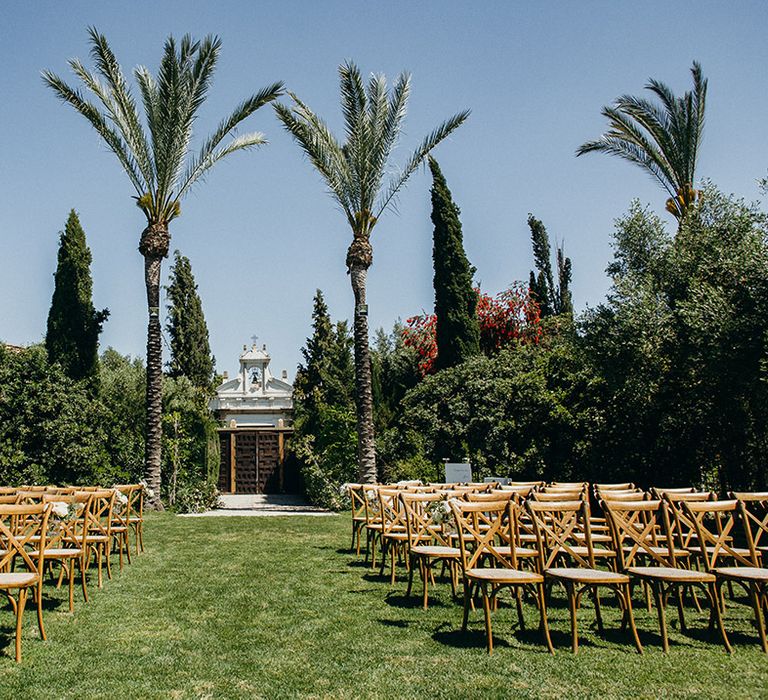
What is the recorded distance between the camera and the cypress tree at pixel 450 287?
22.1m

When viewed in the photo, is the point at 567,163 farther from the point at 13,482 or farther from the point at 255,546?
the point at 13,482

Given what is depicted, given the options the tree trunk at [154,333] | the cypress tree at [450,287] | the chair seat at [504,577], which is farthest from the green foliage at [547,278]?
the chair seat at [504,577]

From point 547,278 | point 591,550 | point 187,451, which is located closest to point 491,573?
point 591,550

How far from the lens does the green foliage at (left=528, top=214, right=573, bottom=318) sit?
3095cm

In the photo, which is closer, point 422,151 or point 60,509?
point 60,509

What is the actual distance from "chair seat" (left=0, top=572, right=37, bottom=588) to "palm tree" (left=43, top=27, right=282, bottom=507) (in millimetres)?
11861

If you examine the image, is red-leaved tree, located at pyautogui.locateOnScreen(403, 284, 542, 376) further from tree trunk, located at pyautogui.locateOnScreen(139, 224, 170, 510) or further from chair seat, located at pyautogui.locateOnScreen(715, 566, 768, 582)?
chair seat, located at pyautogui.locateOnScreen(715, 566, 768, 582)

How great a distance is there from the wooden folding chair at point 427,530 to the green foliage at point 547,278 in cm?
2339

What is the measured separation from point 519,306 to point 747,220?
1535cm

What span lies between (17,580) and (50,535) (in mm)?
2245

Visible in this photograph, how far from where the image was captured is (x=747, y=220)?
12.1 m

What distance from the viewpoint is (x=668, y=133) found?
16188 mm

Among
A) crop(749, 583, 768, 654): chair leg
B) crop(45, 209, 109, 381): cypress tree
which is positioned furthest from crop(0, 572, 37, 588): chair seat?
crop(45, 209, 109, 381): cypress tree

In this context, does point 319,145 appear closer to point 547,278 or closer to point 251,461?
point 251,461
